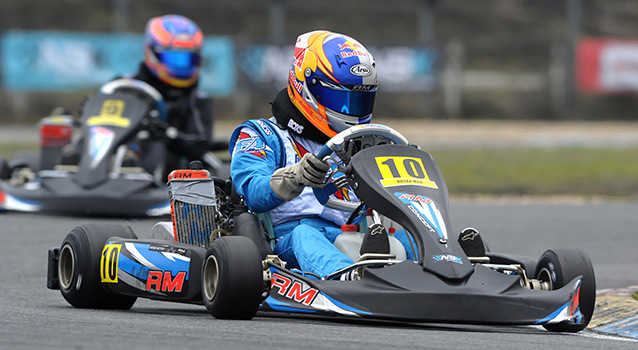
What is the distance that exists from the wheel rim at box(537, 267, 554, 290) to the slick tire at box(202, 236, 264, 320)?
1229 millimetres

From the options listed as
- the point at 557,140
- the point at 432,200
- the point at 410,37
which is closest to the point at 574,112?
the point at 557,140

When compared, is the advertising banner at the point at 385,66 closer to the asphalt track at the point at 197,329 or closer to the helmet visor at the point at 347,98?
the asphalt track at the point at 197,329

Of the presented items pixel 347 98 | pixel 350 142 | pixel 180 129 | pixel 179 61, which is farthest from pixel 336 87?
pixel 179 61

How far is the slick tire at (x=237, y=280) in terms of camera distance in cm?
498

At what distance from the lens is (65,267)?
6.11 meters

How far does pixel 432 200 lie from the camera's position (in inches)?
208

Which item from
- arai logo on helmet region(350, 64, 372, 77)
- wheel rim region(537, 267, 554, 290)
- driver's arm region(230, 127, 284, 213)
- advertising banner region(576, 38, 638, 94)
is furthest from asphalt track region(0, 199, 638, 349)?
advertising banner region(576, 38, 638, 94)

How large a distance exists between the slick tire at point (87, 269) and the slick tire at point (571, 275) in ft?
6.41

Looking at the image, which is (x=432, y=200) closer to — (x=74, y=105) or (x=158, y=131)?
(x=158, y=131)

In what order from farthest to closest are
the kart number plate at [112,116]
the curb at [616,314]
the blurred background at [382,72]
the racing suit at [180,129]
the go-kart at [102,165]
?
the blurred background at [382,72] → the racing suit at [180,129] → the kart number plate at [112,116] → the go-kart at [102,165] → the curb at [616,314]

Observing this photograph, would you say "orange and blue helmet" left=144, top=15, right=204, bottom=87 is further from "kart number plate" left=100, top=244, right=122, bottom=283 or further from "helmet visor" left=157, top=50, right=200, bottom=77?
"kart number plate" left=100, top=244, right=122, bottom=283

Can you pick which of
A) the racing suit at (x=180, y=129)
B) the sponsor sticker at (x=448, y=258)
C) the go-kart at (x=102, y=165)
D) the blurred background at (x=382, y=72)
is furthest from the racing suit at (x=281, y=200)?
the blurred background at (x=382, y=72)

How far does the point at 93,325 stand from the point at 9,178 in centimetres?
754

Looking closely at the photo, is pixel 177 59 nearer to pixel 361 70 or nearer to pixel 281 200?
pixel 361 70
